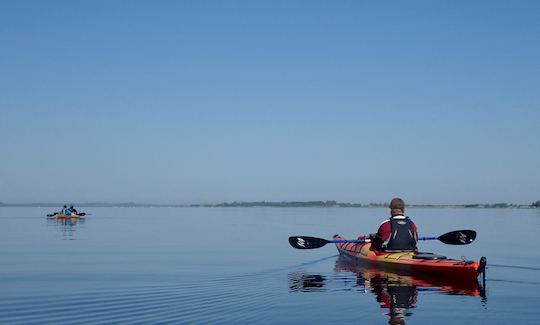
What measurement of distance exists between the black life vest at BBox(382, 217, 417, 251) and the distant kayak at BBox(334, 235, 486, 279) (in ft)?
1.02

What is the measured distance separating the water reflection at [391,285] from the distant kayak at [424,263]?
19 centimetres

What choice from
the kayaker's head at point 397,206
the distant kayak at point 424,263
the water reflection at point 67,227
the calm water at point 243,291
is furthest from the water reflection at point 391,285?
the water reflection at point 67,227

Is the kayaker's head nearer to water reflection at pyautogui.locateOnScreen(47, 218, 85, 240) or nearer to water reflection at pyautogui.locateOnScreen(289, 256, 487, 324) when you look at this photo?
water reflection at pyautogui.locateOnScreen(289, 256, 487, 324)

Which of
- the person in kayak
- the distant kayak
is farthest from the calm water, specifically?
the person in kayak

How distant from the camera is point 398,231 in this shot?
18.7 m

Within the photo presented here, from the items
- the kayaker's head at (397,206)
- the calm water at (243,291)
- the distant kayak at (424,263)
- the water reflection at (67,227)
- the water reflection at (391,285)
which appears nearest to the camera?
the calm water at (243,291)

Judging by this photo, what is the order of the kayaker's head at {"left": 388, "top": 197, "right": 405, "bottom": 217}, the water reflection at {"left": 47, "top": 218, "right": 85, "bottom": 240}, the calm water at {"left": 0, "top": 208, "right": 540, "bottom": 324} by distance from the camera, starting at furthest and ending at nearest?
the water reflection at {"left": 47, "top": 218, "right": 85, "bottom": 240}, the kayaker's head at {"left": 388, "top": 197, "right": 405, "bottom": 217}, the calm water at {"left": 0, "top": 208, "right": 540, "bottom": 324}

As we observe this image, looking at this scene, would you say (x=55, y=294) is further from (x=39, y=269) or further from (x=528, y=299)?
(x=528, y=299)

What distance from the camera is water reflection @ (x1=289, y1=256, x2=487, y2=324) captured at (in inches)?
A: 515

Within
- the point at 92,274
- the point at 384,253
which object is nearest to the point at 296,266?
the point at 384,253

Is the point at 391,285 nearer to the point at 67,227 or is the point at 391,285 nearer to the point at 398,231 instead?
the point at 398,231

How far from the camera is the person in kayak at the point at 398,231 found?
730 inches

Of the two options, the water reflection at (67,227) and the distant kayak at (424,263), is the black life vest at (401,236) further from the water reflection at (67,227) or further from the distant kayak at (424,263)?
the water reflection at (67,227)

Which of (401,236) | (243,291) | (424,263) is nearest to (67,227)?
(401,236)
